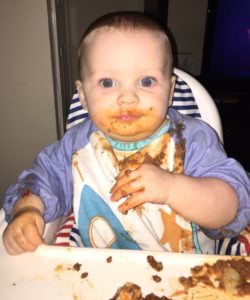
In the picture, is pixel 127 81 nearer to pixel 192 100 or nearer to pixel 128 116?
pixel 128 116

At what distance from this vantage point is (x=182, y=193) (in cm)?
64

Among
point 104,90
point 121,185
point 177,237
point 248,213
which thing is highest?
point 104,90

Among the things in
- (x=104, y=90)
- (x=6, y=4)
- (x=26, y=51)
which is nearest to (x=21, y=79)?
(x=26, y=51)

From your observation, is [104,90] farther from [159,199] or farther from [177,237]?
[177,237]

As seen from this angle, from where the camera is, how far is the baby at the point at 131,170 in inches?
25.2

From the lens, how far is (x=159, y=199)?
615 mm

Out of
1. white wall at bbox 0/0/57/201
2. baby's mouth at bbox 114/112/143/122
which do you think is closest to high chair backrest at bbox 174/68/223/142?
baby's mouth at bbox 114/112/143/122

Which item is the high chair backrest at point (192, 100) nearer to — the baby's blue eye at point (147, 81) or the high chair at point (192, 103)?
the high chair at point (192, 103)

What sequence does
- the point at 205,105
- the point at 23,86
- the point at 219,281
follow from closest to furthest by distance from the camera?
1. the point at 219,281
2. the point at 205,105
3. the point at 23,86

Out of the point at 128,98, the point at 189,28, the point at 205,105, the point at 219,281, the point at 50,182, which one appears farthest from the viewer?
the point at 189,28

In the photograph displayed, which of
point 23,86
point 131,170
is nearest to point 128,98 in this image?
point 131,170

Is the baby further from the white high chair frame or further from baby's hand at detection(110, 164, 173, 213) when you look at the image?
the white high chair frame

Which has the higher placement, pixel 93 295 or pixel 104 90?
pixel 104 90

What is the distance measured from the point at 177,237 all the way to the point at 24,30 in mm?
1134
